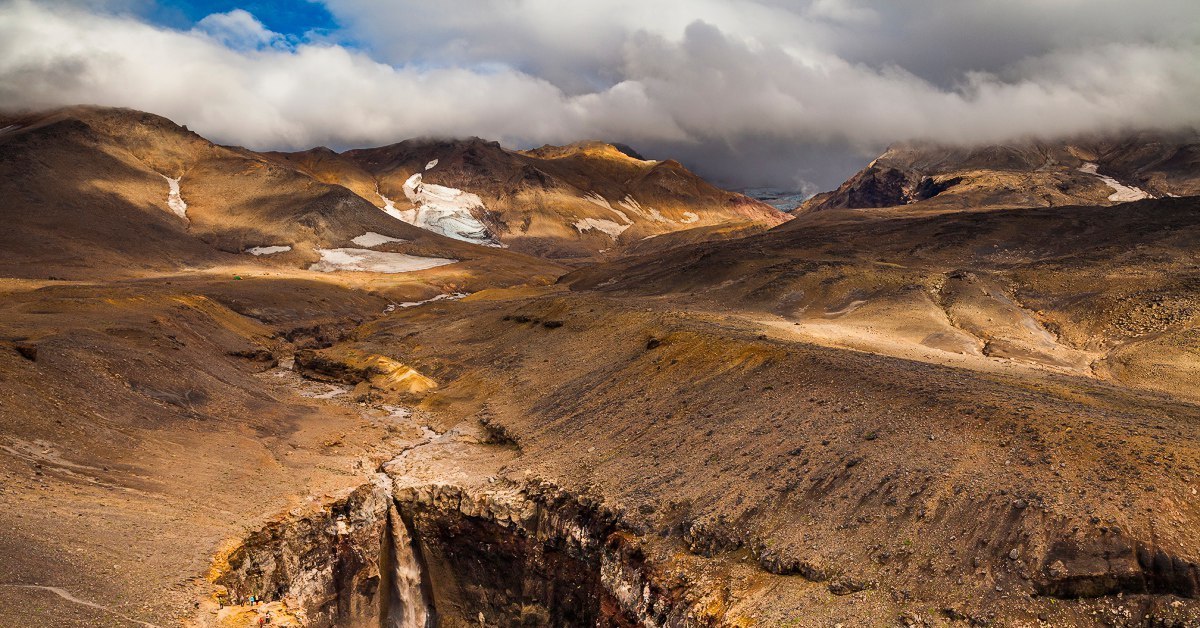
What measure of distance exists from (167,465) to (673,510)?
1811cm

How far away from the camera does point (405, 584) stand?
87.7 feet

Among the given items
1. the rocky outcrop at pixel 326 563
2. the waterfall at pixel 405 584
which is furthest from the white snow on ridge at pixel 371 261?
the rocky outcrop at pixel 326 563

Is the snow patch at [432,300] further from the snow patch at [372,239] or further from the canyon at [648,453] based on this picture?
the snow patch at [372,239]

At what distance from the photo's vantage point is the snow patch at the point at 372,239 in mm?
121812

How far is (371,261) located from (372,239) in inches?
490

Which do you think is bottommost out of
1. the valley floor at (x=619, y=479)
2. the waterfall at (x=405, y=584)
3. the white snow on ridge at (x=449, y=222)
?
the waterfall at (x=405, y=584)

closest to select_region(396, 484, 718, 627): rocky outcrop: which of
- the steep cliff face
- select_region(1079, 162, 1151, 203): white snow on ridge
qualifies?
the steep cliff face

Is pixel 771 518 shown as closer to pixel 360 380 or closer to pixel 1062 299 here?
pixel 360 380

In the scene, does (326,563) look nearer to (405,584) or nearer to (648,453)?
(405,584)

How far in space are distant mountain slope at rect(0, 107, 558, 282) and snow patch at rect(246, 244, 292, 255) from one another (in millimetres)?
311

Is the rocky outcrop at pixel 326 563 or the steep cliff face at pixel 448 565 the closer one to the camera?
the steep cliff face at pixel 448 565

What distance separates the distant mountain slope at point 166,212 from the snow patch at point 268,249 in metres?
0.31

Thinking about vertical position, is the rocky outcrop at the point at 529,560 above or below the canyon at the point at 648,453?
below

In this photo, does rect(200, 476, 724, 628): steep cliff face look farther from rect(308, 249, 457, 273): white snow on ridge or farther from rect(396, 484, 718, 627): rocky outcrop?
rect(308, 249, 457, 273): white snow on ridge
